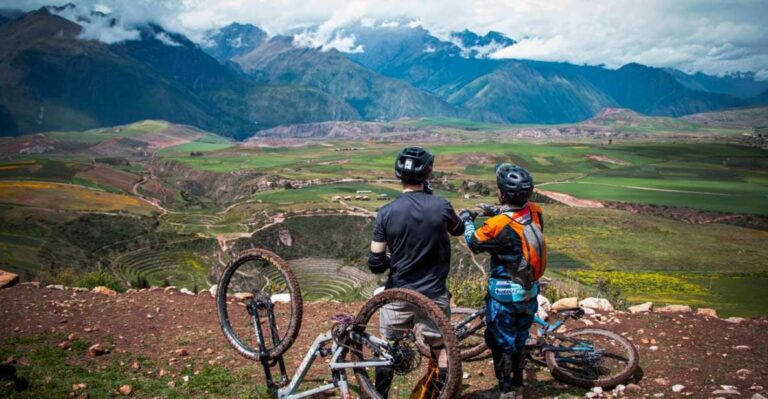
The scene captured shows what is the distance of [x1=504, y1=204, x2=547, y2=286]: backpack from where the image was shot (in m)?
6.12

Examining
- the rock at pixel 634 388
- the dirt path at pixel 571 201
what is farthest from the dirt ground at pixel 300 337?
the dirt path at pixel 571 201

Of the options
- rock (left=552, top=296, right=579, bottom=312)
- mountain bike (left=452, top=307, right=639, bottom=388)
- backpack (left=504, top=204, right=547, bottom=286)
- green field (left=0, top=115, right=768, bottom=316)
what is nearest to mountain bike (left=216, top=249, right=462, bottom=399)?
backpack (left=504, top=204, right=547, bottom=286)

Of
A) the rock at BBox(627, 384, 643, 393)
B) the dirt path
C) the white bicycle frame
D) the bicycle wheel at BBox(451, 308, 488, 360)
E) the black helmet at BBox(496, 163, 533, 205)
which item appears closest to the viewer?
the white bicycle frame

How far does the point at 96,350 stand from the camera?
28.8 feet

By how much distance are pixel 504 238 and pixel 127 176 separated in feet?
493

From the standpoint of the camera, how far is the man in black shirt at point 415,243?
18.6ft

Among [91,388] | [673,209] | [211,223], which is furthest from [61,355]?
[673,209]

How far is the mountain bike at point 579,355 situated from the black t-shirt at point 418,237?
263 centimetres

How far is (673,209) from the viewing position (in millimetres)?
84188

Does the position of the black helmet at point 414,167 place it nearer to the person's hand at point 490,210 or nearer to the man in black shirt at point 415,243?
the man in black shirt at point 415,243

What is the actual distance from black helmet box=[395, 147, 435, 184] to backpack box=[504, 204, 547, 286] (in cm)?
126

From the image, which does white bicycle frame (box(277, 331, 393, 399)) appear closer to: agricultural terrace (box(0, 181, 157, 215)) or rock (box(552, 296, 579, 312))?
rock (box(552, 296, 579, 312))

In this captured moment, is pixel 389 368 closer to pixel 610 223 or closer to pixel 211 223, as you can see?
pixel 610 223

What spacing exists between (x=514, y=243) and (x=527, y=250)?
0.18m
